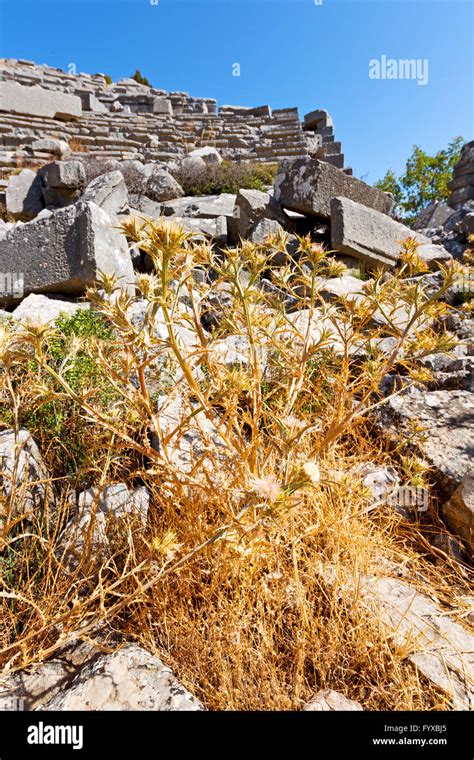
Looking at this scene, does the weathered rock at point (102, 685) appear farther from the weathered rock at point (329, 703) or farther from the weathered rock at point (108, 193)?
the weathered rock at point (108, 193)

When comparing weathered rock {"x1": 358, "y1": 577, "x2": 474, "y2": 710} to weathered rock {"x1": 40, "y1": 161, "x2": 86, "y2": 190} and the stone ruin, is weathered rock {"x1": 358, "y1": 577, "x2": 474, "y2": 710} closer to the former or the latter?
weathered rock {"x1": 40, "y1": 161, "x2": 86, "y2": 190}

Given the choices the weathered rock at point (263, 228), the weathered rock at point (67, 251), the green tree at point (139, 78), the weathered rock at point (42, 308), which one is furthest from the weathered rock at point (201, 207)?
the green tree at point (139, 78)

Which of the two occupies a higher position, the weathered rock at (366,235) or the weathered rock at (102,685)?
the weathered rock at (366,235)

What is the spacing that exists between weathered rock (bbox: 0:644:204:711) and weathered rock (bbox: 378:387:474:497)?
1.40 metres

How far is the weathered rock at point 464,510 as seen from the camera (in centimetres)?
171

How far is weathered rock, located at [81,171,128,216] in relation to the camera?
621cm

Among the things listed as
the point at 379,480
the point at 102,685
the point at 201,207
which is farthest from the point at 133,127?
the point at 102,685

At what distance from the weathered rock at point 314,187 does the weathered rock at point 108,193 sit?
8.45 ft

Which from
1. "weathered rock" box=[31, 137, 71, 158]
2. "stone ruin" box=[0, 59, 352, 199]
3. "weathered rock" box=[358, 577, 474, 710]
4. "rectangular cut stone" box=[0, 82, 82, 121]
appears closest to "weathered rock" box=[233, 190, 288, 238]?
"weathered rock" box=[358, 577, 474, 710]

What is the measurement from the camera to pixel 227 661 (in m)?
1.24

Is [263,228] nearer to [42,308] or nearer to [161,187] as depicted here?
[42,308]

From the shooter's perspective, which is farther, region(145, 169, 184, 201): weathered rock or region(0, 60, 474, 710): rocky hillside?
region(145, 169, 184, 201): weathered rock
